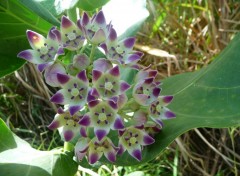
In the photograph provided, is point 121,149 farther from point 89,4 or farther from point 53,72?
point 89,4

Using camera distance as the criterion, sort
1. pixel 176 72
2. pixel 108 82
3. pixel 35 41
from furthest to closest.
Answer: pixel 176 72
pixel 35 41
pixel 108 82

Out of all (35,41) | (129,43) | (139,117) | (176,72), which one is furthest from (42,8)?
(176,72)

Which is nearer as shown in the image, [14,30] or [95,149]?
[95,149]

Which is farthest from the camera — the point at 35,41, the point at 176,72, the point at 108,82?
the point at 176,72

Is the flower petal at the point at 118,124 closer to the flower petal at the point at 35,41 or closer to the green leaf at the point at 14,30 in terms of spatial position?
the flower petal at the point at 35,41

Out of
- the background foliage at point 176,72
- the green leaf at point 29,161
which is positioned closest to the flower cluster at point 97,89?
the green leaf at point 29,161

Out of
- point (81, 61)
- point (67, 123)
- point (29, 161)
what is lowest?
point (29, 161)

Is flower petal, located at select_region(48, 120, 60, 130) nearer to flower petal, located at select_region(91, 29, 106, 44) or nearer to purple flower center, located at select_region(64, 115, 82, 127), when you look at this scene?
purple flower center, located at select_region(64, 115, 82, 127)
